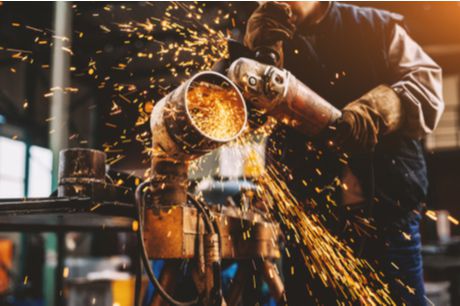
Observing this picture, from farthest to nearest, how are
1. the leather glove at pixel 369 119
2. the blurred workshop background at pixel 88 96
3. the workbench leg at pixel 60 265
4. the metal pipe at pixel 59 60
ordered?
the metal pipe at pixel 59 60, the blurred workshop background at pixel 88 96, the workbench leg at pixel 60 265, the leather glove at pixel 369 119

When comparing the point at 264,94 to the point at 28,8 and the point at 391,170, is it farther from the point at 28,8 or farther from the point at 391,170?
the point at 28,8

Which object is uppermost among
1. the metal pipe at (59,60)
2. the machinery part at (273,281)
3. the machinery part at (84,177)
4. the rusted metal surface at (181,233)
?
the metal pipe at (59,60)

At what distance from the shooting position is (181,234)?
1.27m

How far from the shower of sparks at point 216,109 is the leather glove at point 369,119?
22.2 inches

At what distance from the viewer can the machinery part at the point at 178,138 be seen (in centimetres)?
127

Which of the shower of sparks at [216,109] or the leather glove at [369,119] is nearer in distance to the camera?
the shower of sparks at [216,109]

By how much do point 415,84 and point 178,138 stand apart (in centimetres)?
123

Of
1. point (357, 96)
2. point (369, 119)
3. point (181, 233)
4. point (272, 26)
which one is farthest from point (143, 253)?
point (357, 96)

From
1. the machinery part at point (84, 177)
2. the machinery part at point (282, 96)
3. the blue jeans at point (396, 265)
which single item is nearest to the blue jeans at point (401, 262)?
the blue jeans at point (396, 265)

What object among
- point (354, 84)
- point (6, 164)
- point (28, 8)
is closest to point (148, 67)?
point (28, 8)

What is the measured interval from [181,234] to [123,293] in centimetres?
316

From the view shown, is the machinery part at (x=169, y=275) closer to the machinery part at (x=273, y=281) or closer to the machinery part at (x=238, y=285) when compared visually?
the machinery part at (x=238, y=285)

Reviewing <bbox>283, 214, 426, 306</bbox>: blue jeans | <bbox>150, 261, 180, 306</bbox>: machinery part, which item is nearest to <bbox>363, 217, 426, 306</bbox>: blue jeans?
<bbox>283, 214, 426, 306</bbox>: blue jeans

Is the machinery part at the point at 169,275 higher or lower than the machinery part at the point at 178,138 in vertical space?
lower
